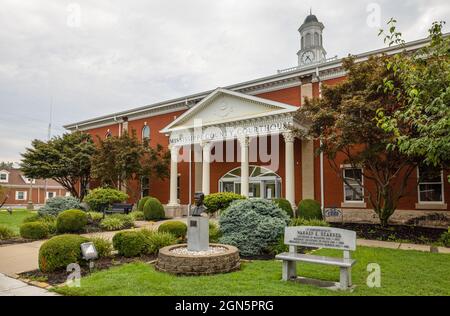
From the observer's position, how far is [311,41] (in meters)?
44.8

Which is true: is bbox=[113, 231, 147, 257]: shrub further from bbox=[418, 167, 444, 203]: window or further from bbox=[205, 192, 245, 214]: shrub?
bbox=[418, 167, 444, 203]: window

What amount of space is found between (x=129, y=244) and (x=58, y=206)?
10693 millimetres

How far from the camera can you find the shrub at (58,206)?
17.0m

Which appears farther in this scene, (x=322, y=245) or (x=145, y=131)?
(x=145, y=131)

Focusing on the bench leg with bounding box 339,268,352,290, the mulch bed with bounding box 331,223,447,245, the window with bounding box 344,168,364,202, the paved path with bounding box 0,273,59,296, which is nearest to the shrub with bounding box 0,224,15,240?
the paved path with bounding box 0,273,59,296

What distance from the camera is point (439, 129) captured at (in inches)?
218

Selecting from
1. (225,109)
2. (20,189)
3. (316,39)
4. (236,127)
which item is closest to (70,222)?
(236,127)

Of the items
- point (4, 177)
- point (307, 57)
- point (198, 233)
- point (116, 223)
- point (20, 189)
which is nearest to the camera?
point (198, 233)

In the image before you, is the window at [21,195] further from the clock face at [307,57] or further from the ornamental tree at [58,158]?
the clock face at [307,57]

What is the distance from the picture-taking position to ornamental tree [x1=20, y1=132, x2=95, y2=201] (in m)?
28.3

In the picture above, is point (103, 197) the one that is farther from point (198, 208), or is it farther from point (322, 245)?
point (322, 245)

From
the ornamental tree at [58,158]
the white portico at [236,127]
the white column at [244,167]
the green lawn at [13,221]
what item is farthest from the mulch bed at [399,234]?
the ornamental tree at [58,158]

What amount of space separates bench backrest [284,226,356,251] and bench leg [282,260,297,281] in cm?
44
